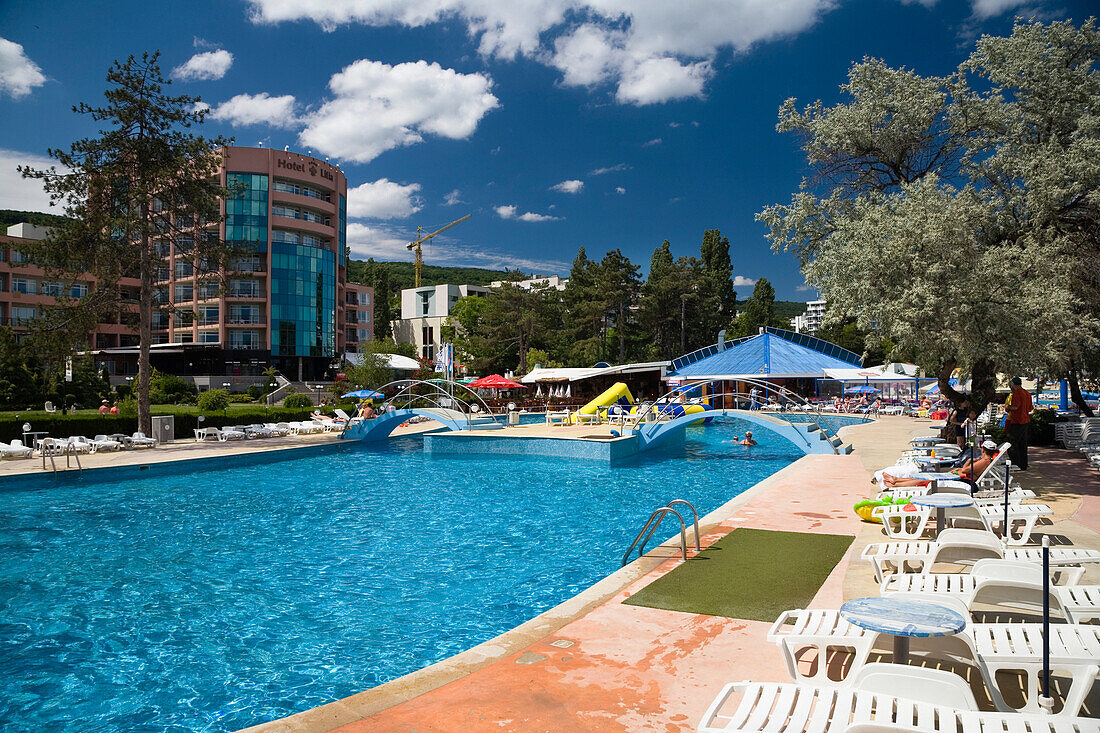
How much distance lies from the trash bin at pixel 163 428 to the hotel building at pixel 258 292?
1302 inches

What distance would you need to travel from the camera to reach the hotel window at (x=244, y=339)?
54.7 metres

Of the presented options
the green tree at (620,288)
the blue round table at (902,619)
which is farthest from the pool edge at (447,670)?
the green tree at (620,288)

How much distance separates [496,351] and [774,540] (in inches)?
1802

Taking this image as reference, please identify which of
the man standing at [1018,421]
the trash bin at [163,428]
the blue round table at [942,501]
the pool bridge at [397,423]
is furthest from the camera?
the pool bridge at [397,423]

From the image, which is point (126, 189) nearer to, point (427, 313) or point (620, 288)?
point (620, 288)

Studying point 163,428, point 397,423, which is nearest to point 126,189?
point 163,428

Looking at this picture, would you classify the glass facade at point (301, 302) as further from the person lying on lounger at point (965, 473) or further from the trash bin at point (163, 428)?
the person lying on lounger at point (965, 473)

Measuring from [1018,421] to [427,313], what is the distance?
3178 inches

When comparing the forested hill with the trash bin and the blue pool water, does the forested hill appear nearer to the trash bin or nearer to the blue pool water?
the trash bin

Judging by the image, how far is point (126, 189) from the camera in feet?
75.5

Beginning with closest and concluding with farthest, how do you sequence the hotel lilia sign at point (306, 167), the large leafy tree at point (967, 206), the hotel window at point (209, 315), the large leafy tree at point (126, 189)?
1. the large leafy tree at point (967, 206)
2. the large leafy tree at point (126, 189)
3. the hotel window at point (209, 315)
4. the hotel lilia sign at point (306, 167)

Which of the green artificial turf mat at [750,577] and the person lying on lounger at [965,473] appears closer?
the green artificial turf mat at [750,577]

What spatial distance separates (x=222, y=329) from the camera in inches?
2127

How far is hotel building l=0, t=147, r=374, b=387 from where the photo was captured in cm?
5359
